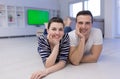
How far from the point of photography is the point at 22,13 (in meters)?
8.91

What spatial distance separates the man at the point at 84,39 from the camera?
6.66 feet

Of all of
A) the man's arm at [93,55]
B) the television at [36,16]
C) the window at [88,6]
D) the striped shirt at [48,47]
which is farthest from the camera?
the television at [36,16]

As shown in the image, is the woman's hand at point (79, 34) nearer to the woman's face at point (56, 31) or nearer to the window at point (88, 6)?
the woman's face at point (56, 31)

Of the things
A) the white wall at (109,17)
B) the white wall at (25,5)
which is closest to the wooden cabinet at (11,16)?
the white wall at (25,5)

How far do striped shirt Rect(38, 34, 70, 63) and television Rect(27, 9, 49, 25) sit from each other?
286 inches

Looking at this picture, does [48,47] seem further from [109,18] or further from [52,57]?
[109,18]

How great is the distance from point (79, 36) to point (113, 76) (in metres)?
0.61

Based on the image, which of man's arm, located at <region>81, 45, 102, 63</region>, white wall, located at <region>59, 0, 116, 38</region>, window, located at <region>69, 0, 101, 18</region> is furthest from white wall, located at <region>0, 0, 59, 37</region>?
man's arm, located at <region>81, 45, 102, 63</region>

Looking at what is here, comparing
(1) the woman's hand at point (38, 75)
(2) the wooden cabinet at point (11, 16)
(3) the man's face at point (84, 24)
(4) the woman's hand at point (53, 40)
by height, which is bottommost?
(1) the woman's hand at point (38, 75)

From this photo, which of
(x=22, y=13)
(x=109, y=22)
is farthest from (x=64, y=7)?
(x=109, y=22)

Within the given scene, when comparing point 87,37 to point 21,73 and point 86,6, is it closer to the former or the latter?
point 21,73

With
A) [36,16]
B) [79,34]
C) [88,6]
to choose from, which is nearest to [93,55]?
[79,34]

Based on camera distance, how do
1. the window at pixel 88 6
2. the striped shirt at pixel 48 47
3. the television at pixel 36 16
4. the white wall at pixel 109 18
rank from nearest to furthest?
the striped shirt at pixel 48 47 < the white wall at pixel 109 18 < the window at pixel 88 6 < the television at pixel 36 16

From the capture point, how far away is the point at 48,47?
1.97m
